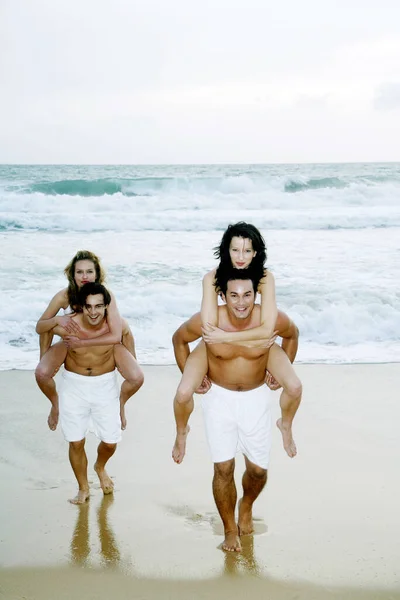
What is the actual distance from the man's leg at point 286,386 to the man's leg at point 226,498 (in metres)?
0.36

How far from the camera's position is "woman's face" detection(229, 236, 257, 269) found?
13.3ft

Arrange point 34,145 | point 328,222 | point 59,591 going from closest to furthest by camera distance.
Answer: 1. point 59,591
2. point 328,222
3. point 34,145

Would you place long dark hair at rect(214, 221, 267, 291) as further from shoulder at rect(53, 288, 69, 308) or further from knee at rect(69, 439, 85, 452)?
knee at rect(69, 439, 85, 452)

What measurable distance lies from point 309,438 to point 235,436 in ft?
5.36

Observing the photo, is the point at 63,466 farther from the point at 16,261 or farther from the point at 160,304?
the point at 16,261

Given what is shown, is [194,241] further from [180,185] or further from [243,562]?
[243,562]

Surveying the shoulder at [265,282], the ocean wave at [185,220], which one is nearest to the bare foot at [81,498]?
the shoulder at [265,282]

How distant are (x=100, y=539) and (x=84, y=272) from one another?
5.06 ft

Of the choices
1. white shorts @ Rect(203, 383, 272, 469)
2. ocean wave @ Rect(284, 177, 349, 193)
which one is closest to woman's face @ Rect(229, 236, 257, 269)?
white shorts @ Rect(203, 383, 272, 469)

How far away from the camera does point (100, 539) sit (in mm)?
4016

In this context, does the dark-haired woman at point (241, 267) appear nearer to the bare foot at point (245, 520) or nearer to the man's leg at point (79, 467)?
the bare foot at point (245, 520)

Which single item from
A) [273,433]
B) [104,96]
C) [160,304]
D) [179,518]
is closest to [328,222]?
[104,96]

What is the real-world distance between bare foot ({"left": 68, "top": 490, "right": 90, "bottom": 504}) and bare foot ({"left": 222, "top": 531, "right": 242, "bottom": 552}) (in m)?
0.96

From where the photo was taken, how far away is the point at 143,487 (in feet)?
15.4
